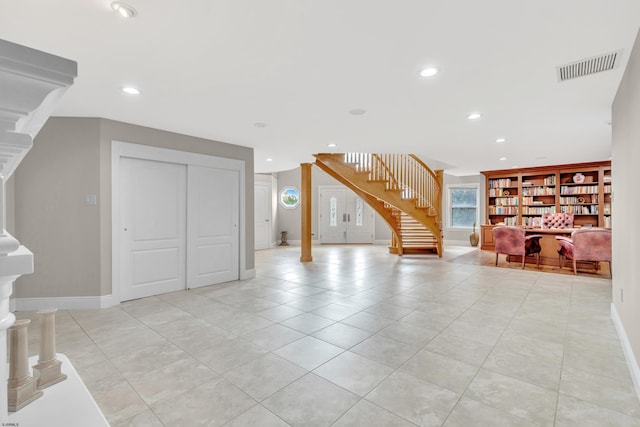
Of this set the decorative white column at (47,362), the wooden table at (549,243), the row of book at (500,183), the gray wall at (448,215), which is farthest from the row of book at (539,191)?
the decorative white column at (47,362)

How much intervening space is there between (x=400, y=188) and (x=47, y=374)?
6.85 meters

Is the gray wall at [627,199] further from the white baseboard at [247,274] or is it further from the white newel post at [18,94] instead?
the white baseboard at [247,274]

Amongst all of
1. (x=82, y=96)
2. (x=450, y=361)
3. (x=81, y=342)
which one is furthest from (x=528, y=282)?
(x=82, y=96)

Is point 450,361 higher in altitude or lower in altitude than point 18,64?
lower

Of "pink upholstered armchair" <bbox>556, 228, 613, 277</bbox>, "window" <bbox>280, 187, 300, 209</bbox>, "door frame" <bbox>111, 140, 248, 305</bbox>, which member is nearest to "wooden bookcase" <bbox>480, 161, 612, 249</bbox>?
"pink upholstered armchair" <bbox>556, 228, 613, 277</bbox>

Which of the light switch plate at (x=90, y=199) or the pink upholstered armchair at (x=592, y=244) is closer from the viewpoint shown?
the light switch plate at (x=90, y=199)

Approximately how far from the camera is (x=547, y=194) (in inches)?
331

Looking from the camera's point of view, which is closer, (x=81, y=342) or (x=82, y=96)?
(x=81, y=342)

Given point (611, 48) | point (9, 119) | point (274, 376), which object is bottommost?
point (274, 376)

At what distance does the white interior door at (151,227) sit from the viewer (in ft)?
13.6

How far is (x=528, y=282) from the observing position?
5164 mm

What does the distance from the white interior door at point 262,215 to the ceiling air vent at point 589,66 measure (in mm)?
8255

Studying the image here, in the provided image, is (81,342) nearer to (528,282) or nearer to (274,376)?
(274,376)

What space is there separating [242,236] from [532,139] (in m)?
5.18
